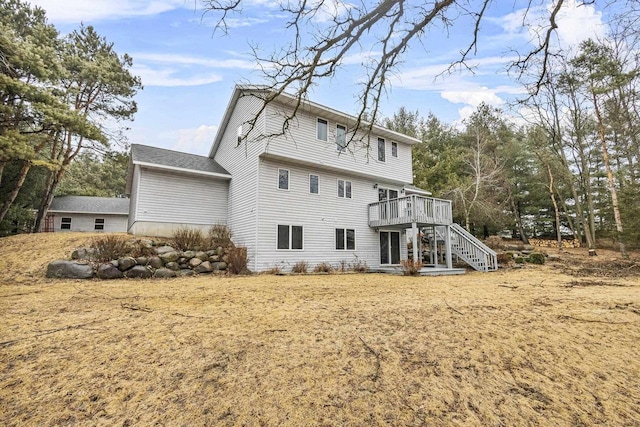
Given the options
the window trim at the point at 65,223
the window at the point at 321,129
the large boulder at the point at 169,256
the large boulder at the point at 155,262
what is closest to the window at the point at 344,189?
the window at the point at 321,129

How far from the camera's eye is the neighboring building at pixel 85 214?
73.3 ft

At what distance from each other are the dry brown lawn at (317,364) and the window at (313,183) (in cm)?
865

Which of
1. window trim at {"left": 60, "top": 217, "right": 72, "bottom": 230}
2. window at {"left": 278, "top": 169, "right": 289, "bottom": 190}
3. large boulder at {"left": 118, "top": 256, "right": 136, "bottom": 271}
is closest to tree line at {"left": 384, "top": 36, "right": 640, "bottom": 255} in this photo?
window at {"left": 278, "top": 169, "right": 289, "bottom": 190}

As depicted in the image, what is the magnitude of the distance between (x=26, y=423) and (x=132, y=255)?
28.3 feet

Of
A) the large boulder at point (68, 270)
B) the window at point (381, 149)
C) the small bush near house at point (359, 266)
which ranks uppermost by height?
the window at point (381, 149)

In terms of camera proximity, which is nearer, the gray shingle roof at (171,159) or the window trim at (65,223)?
the gray shingle roof at (171,159)

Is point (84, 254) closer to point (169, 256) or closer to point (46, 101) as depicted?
point (169, 256)

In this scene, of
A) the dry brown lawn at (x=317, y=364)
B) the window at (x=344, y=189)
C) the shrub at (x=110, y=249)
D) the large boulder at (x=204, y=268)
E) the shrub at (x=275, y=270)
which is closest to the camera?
the dry brown lawn at (x=317, y=364)

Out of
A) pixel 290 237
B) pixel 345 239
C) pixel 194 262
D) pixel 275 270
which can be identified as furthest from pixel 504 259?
pixel 194 262

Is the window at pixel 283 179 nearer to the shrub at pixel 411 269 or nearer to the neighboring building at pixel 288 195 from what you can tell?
the neighboring building at pixel 288 195

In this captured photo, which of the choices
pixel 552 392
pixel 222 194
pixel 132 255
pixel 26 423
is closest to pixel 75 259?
pixel 132 255

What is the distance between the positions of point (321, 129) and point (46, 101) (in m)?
11.9

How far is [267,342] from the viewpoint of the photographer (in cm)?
326

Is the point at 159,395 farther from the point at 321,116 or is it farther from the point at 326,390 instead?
the point at 321,116
